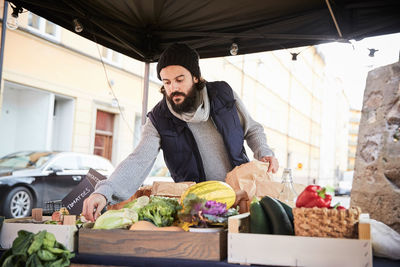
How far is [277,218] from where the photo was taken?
153 cm

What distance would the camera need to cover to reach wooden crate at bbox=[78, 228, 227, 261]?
58.6 inches

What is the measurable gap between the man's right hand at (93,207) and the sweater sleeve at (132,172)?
0.06m

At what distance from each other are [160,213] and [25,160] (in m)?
7.99

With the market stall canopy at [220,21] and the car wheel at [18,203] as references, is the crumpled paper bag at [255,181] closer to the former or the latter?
the market stall canopy at [220,21]

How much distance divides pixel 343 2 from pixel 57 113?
1084cm

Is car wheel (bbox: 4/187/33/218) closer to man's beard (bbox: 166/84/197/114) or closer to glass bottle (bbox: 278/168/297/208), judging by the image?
man's beard (bbox: 166/84/197/114)

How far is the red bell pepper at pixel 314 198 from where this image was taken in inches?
58.0

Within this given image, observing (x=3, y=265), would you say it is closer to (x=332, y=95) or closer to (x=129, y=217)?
(x=129, y=217)

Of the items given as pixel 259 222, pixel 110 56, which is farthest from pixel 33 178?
pixel 259 222

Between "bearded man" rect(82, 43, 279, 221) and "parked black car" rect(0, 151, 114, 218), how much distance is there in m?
6.36

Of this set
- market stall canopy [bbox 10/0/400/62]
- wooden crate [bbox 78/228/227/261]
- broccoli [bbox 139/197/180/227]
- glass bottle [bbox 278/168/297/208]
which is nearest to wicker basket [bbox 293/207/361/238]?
wooden crate [bbox 78/228/227/261]

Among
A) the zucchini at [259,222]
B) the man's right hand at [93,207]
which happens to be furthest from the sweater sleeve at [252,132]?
the zucchini at [259,222]

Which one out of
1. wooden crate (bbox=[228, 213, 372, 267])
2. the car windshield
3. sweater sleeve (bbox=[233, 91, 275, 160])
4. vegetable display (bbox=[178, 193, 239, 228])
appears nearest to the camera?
wooden crate (bbox=[228, 213, 372, 267])

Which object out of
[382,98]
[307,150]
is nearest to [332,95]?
[307,150]
